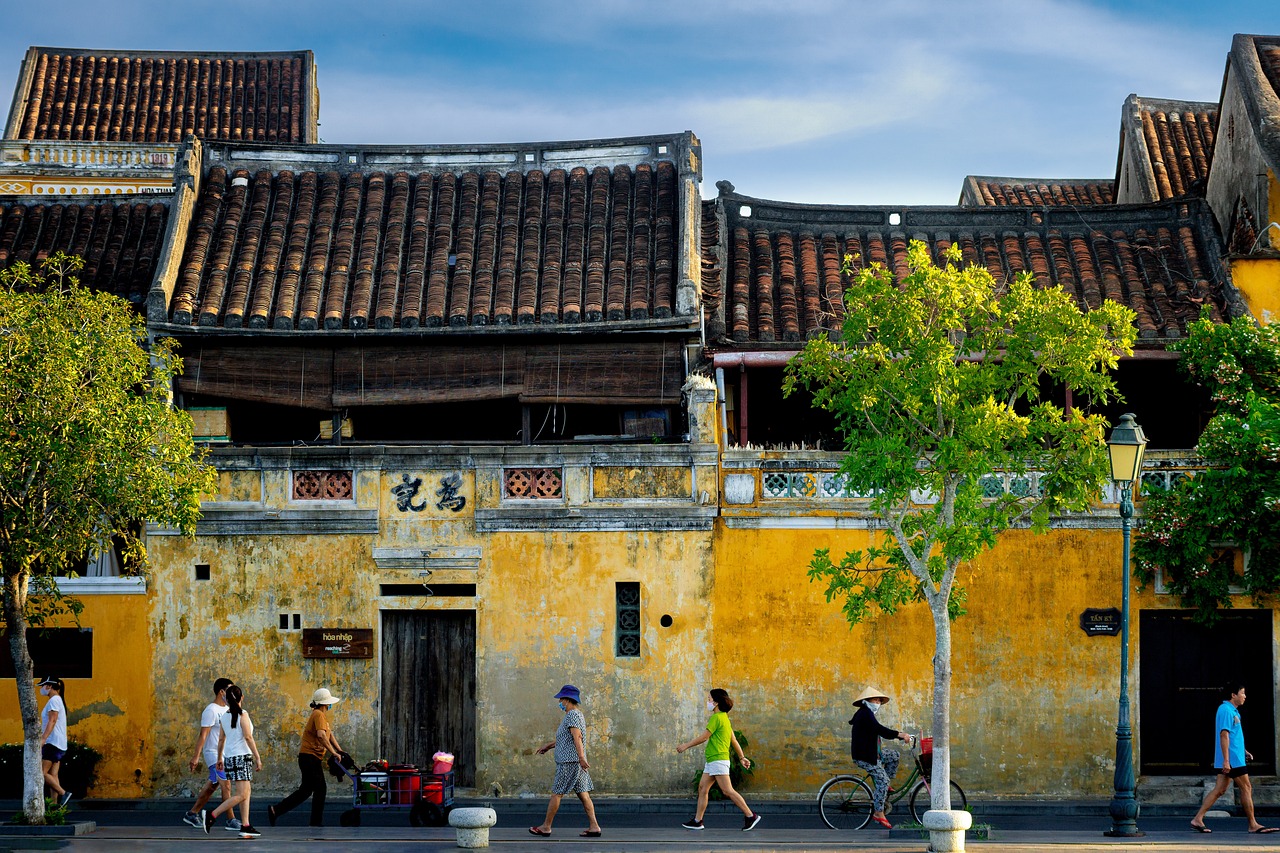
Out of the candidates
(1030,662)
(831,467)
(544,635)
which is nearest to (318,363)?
(544,635)

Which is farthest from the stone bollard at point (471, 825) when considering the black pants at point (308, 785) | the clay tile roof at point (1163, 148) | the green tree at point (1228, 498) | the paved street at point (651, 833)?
the clay tile roof at point (1163, 148)

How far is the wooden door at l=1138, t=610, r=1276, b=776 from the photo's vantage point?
19.5 meters

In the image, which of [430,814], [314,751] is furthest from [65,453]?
[430,814]

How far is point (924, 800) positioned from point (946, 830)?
2.77 m

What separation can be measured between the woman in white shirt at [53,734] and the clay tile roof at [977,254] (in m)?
9.72

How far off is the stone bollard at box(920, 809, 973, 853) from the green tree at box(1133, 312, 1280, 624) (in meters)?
5.63

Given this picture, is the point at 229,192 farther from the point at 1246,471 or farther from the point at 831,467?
the point at 1246,471

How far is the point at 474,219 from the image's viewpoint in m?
23.4

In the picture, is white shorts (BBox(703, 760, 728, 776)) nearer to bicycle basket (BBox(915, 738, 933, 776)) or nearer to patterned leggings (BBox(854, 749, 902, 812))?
patterned leggings (BBox(854, 749, 902, 812))

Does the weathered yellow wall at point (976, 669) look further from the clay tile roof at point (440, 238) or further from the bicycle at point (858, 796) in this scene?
the clay tile roof at point (440, 238)

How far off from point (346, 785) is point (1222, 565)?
37.3 ft

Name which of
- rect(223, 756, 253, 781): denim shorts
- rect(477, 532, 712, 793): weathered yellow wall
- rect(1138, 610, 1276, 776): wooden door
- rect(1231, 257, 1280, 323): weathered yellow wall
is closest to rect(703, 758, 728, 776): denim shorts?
rect(477, 532, 712, 793): weathered yellow wall

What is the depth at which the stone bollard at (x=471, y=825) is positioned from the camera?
15391 millimetres

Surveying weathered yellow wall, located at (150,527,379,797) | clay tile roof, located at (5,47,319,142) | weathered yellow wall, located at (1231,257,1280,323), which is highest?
clay tile roof, located at (5,47,319,142)
